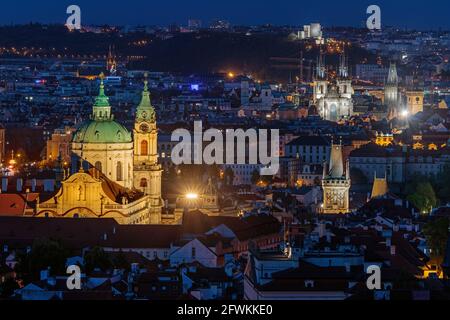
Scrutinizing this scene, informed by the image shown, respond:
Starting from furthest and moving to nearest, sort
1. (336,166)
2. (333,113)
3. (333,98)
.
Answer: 1. (333,98)
2. (333,113)
3. (336,166)

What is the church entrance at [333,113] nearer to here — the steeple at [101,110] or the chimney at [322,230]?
the steeple at [101,110]

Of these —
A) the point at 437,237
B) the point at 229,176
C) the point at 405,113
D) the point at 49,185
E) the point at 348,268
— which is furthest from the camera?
the point at 405,113

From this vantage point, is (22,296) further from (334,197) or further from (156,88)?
(156,88)

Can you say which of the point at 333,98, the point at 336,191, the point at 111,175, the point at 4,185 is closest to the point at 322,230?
the point at 111,175

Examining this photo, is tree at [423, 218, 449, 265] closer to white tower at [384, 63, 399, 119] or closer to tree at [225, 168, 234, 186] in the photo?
tree at [225, 168, 234, 186]

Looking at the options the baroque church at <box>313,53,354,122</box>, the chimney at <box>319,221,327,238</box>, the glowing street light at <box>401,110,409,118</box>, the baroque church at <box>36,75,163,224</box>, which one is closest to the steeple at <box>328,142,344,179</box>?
the baroque church at <box>36,75,163,224</box>

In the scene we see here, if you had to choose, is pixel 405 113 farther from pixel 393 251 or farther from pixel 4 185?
pixel 393 251

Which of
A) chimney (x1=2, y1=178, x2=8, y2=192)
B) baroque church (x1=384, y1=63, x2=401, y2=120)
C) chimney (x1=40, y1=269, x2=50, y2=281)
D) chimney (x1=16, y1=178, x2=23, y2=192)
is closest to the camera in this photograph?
chimney (x1=40, y1=269, x2=50, y2=281)
